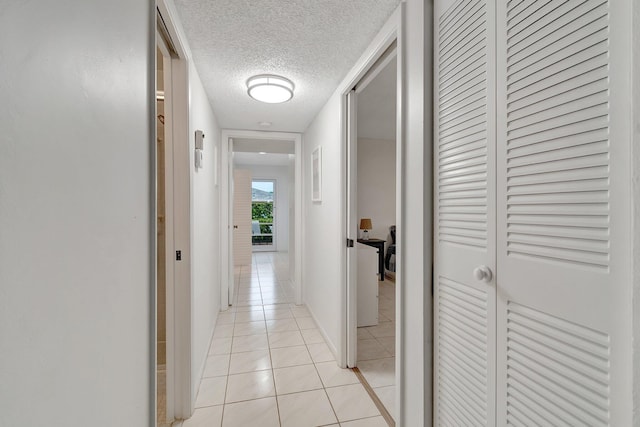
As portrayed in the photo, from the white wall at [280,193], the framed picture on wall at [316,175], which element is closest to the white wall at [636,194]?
the framed picture on wall at [316,175]

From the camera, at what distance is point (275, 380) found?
2.11m

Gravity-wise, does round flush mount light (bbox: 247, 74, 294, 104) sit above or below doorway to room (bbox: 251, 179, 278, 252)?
above

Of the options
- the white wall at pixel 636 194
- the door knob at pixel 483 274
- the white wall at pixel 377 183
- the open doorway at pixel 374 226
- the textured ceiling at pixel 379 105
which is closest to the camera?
the white wall at pixel 636 194

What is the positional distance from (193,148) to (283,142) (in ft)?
7.79

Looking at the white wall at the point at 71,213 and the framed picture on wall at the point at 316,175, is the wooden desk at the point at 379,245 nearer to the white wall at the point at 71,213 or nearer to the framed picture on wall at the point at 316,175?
the framed picture on wall at the point at 316,175

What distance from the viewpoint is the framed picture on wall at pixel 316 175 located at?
9.51 feet

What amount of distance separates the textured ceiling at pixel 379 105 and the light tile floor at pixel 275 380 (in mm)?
2402

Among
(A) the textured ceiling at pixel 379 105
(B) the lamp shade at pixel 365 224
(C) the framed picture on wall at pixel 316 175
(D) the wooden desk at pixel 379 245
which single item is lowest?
(D) the wooden desk at pixel 379 245

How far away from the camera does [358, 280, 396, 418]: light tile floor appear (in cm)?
199

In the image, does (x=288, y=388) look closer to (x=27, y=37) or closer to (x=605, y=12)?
(x=27, y=37)

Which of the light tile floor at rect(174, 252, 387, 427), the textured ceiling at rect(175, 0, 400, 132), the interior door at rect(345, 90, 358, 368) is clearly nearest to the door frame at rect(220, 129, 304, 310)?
the light tile floor at rect(174, 252, 387, 427)

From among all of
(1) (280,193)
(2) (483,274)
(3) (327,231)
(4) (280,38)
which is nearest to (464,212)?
(2) (483,274)

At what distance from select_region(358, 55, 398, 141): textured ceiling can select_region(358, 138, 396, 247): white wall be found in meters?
0.28

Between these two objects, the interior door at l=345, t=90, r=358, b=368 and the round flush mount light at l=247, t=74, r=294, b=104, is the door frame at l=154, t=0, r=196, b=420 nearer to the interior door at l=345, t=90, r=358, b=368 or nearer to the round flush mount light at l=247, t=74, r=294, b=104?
the round flush mount light at l=247, t=74, r=294, b=104
